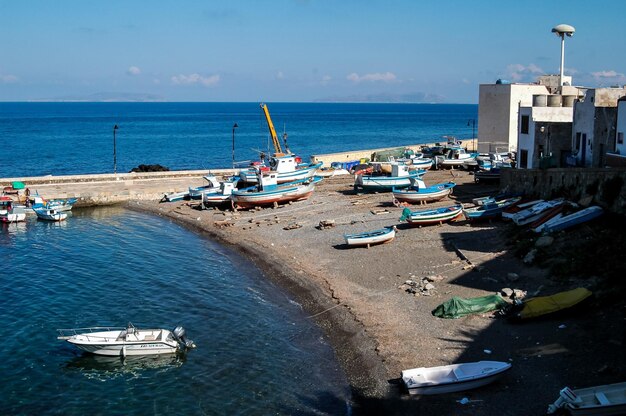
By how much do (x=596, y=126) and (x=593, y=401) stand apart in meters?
24.6

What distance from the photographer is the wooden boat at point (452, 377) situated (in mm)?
17469

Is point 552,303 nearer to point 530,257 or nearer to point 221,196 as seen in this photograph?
point 530,257

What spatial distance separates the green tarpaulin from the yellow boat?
3.79 feet

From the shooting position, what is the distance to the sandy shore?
17734mm

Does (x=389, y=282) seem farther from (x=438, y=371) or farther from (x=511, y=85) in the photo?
(x=511, y=85)

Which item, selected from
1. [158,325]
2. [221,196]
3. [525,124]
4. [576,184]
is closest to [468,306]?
[158,325]

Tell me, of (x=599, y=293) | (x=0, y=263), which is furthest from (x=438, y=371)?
(x=0, y=263)

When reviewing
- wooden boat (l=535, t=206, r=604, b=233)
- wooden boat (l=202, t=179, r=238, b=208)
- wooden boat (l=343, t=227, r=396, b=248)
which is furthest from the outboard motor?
wooden boat (l=202, t=179, r=238, b=208)

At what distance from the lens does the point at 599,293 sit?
21984 mm

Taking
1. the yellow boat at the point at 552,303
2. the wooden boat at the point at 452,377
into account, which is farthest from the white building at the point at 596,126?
the wooden boat at the point at 452,377

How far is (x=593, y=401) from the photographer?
15125mm

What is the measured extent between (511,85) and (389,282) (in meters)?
42.2

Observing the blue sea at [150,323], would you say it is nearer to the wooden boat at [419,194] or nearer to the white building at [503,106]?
the wooden boat at [419,194]

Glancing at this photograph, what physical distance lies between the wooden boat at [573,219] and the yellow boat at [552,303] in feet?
25.9
